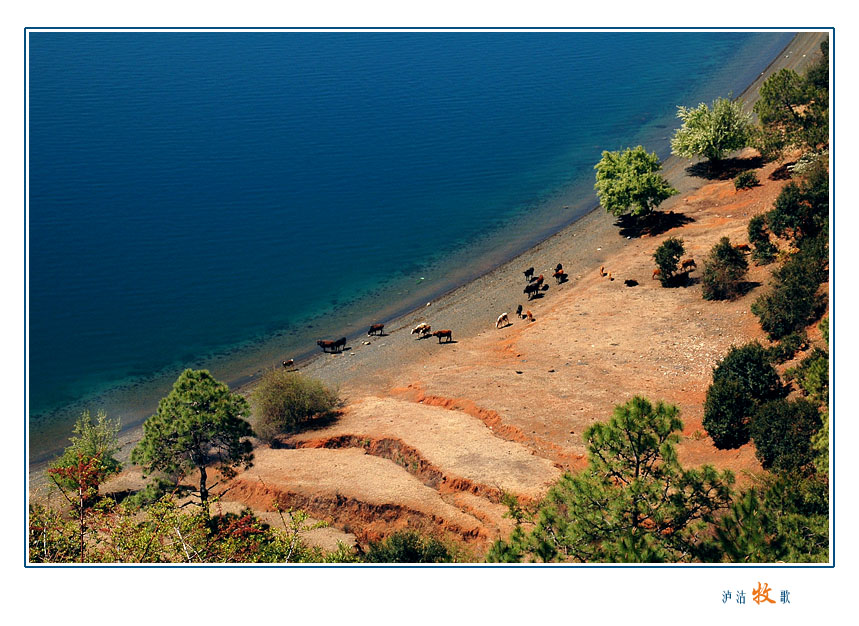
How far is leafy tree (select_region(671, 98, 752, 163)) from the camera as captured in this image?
72.0 metres

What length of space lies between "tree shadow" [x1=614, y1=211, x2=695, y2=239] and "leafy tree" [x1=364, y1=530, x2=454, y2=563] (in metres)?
41.7

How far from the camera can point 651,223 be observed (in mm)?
66938

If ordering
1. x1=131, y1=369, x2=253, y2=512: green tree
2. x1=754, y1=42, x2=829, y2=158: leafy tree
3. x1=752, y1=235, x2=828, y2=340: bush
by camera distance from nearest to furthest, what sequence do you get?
1. x1=131, y1=369, x2=253, y2=512: green tree
2. x1=752, y1=235, x2=828, y2=340: bush
3. x1=754, y1=42, x2=829, y2=158: leafy tree

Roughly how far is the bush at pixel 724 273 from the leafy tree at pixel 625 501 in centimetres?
2867

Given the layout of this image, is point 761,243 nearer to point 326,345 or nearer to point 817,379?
point 817,379

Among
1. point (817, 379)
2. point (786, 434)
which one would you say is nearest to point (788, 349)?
point (817, 379)

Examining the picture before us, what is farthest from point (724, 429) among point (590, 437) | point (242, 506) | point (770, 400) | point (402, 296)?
point (402, 296)

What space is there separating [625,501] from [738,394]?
15.9 meters

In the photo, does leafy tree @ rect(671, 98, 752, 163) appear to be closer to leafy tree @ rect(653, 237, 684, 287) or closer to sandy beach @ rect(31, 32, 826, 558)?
sandy beach @ rect(31, 32, 826, 558)

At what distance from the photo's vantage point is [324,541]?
32.9 meters

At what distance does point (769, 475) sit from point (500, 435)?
12699 mm

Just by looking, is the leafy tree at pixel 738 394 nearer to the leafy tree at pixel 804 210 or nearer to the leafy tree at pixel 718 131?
the leafy tree at pixel 804 210

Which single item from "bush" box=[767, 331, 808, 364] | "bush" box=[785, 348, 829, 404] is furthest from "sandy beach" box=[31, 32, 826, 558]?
"bush" box=[767, 331, 808, 364]

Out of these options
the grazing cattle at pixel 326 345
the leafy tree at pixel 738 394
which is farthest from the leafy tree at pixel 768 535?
the grazing cattle at pixel 326 345
